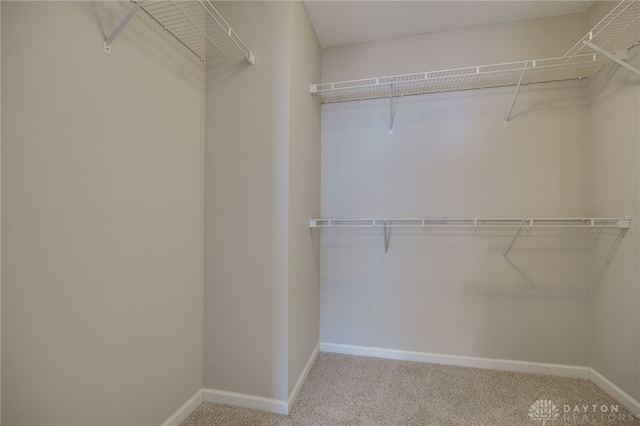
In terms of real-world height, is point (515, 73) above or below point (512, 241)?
above

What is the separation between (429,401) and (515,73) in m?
2.20

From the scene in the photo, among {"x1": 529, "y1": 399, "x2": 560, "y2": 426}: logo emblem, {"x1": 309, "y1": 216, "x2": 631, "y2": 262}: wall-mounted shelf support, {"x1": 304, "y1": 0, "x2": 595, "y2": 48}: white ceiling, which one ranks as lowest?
{"x1": 529, "y1": 399, "x2": 560, "y2": 426}: logo emblem

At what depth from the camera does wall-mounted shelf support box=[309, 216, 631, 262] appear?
1.58 meters

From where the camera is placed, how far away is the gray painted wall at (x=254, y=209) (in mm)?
1477

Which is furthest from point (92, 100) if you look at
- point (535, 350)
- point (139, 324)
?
point (535, 350)

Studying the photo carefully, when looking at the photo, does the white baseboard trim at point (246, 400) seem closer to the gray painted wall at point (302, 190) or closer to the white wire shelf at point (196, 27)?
the gray painted wall at point (302, 190)

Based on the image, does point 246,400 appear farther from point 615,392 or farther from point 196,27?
point 615,392

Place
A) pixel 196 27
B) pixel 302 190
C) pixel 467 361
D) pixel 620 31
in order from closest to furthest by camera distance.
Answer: pixel 196 27 → pixel 620 31 → pixel 302 190 → pixel 467 361

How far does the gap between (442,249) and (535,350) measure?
36.1 inches

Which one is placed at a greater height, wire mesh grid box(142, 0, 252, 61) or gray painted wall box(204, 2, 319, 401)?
wire mesh grid box(142, 0, 252, 61)

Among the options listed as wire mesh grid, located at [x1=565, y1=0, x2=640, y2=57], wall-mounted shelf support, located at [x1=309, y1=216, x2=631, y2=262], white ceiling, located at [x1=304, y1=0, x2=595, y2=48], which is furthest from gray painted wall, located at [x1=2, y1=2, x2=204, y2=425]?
wire mesh grid, located at [x1=565, y1=0, x2=640, y2=57]

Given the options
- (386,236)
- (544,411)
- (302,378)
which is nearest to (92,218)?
(302,378)

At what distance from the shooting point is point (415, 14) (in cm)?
180

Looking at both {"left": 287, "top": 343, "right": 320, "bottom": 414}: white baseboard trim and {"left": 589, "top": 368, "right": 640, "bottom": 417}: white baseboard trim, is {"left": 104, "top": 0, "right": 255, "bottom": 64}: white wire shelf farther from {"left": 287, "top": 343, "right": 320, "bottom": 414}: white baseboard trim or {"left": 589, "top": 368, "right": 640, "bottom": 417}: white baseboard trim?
{"left": 589, "top": 368, "right": 640, "bottom": 417}: white baseboard trim
